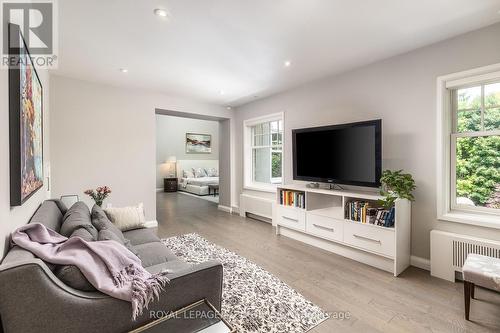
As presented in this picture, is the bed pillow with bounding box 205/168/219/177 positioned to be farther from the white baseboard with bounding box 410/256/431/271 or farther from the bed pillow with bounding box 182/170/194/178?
the white baseboard with bounding box 410/256/431/271

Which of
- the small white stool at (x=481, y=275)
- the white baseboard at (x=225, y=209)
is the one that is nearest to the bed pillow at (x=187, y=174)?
the white baseboard at (x=225, y=209)

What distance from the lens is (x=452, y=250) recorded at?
95.8 inches

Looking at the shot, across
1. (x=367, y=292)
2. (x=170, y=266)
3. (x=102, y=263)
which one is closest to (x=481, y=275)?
(x=367, y=292)

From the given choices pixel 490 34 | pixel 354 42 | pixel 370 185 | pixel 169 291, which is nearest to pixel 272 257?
pixel 370 185

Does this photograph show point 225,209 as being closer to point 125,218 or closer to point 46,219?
point 125,218

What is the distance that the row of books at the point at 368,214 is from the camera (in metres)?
2.66

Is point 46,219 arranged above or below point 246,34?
below

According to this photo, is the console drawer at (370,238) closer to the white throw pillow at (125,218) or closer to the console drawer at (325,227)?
the console drawer at (325,227)

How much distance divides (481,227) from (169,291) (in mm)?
3001

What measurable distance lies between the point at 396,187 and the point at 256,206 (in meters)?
2.84

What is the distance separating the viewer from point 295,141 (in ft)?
12.9

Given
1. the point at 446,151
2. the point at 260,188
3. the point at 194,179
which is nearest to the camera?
the point at 446,151

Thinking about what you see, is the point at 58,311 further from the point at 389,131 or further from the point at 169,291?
the point at 389,131

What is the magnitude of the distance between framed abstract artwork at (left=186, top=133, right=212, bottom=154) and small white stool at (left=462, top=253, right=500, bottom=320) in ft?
32.4
